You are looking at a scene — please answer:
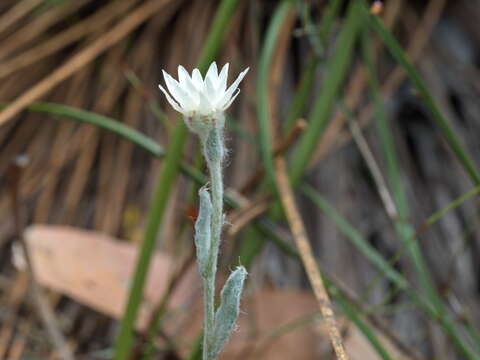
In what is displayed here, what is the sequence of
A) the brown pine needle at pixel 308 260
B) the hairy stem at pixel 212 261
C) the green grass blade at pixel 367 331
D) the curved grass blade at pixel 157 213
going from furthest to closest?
the curved grass blade at pixel 157 213 < the green grass blade at pixel 367 331 < the brown pine needle at pixel 308 260 < the hairy stem at pixel 212 261

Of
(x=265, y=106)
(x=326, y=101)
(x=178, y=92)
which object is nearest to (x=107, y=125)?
(x=265, y=106)

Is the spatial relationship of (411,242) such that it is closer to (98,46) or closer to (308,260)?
(308,260)

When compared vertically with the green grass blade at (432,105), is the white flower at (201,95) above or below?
below

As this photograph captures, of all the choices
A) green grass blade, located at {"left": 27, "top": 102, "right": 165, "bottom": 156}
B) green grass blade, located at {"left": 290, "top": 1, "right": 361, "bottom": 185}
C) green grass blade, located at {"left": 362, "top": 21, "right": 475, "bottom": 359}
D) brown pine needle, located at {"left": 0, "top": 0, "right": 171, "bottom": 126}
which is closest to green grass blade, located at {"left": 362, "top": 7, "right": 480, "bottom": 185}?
green grass blade, located at {"left": 362, "top": 21, "right": 475, "bottom": 359}

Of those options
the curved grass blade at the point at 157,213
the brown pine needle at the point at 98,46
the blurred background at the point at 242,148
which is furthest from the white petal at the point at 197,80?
the blurred background at the point at 242,148

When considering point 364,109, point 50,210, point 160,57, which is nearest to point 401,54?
point 364,109

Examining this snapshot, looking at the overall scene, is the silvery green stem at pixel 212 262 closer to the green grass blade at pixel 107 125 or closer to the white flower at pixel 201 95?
the white flower at pixel 201 95

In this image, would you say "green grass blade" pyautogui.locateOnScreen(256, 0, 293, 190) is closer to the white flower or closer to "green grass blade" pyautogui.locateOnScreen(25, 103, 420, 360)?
"green grass blade" pyautogui.locateOnScreen(25, 103, 420, 360)

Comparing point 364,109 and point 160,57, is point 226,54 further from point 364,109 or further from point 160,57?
point 364,109
